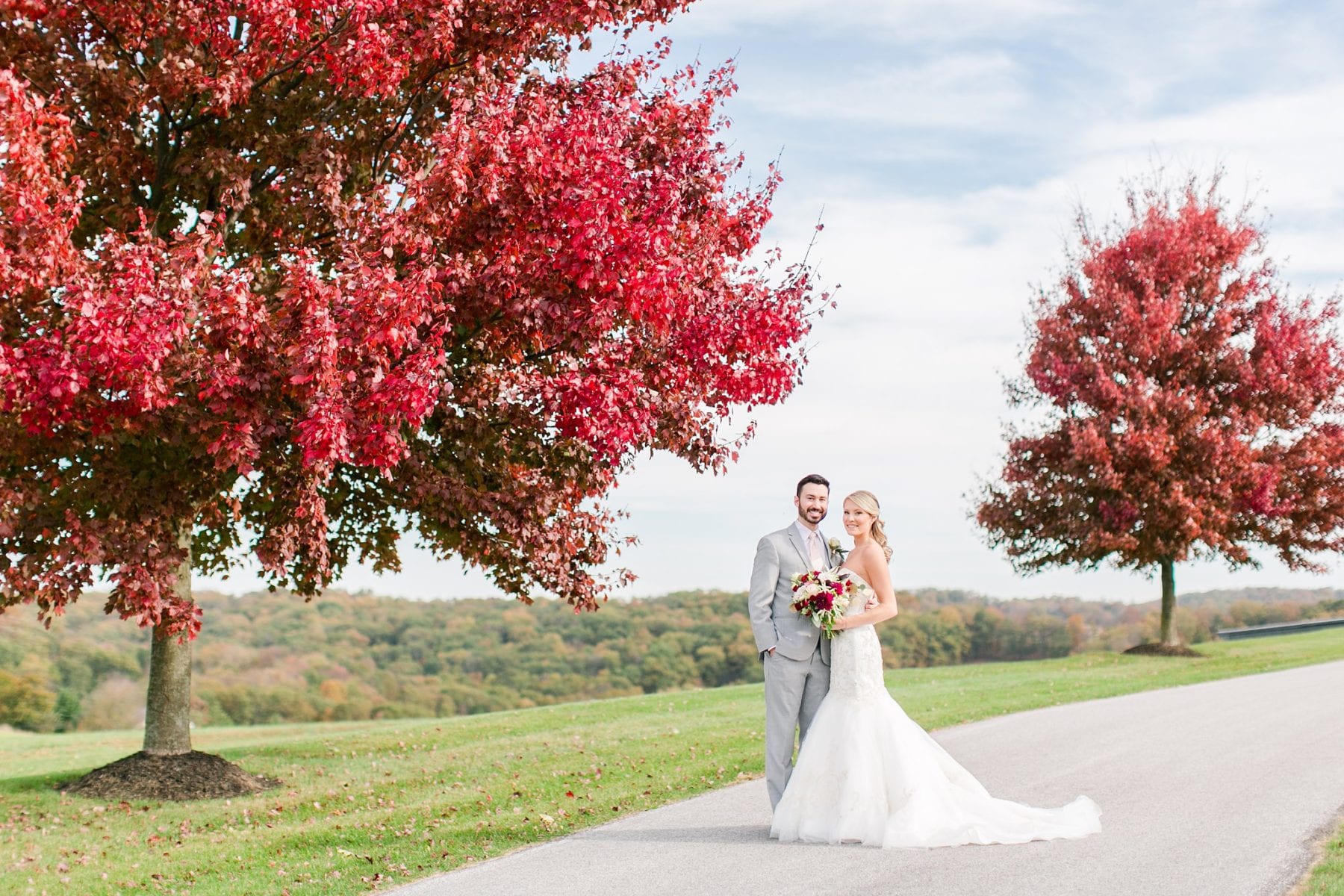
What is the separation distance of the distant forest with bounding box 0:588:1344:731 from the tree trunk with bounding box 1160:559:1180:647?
13.5 meters

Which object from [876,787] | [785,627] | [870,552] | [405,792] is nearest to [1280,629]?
[405,792]

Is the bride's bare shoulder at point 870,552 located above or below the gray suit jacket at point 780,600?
above

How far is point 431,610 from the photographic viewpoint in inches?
2542

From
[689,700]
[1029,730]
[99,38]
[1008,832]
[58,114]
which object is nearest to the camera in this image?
[1008,832]

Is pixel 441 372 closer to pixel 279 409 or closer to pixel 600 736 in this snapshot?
pixel 279 409

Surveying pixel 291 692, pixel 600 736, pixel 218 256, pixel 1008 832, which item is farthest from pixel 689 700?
pixel 291 692

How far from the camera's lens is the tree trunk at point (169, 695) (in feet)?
47.2

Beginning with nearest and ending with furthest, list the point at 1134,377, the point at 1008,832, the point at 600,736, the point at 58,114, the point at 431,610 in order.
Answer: the point at 1008,832, the point at 58,114, the point at 600,736, the point at 1134,377, the point at 431,610

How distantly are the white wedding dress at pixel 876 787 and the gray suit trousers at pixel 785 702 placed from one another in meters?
0.17

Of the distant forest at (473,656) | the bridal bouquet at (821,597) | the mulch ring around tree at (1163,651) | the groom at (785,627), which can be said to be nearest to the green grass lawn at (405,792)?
the groom at (785,627)

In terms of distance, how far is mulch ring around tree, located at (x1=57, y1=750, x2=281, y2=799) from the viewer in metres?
13.6

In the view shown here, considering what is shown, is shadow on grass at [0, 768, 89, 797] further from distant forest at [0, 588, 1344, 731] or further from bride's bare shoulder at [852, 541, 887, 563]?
distant forest at [0, 588, 1344, 731]

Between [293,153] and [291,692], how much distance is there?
43995mm

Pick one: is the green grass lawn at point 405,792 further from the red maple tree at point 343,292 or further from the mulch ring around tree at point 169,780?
the red maple tree at point 343,292
